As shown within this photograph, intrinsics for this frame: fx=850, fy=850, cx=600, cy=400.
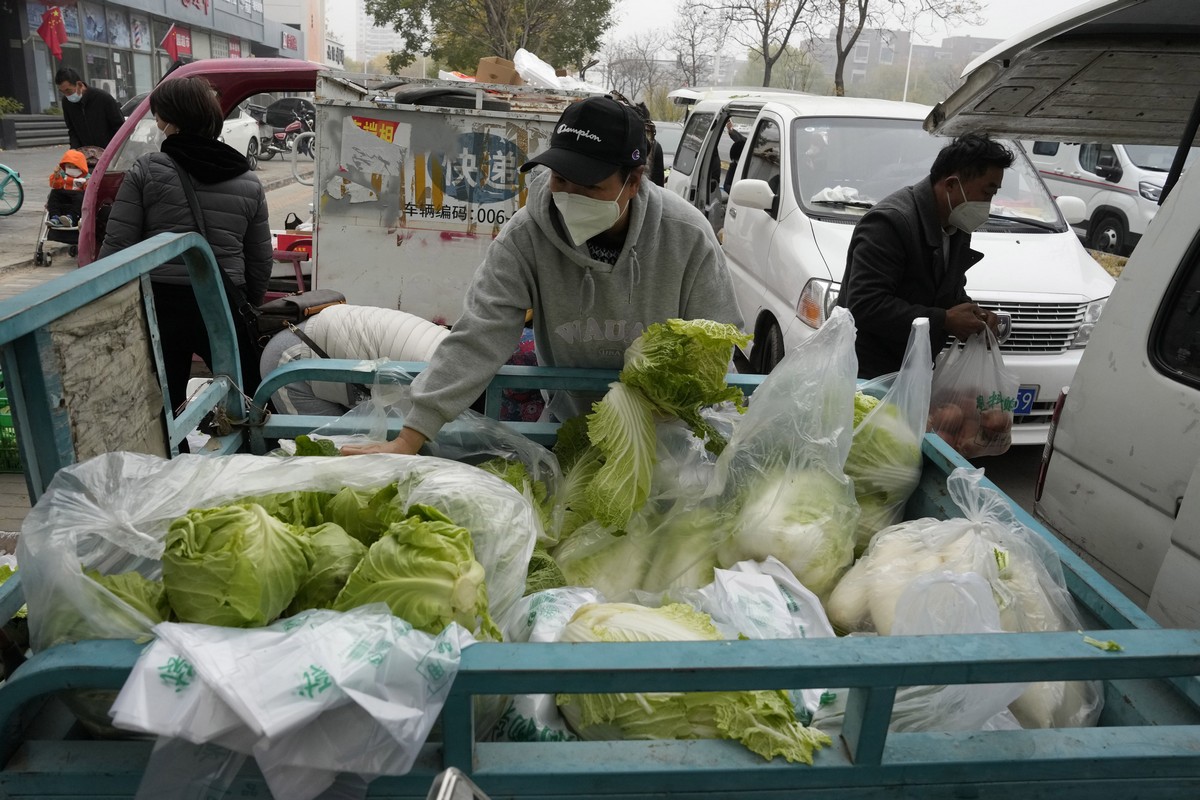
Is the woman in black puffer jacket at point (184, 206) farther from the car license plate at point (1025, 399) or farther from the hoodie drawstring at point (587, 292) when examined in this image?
the car license plate at point (1025, 399)

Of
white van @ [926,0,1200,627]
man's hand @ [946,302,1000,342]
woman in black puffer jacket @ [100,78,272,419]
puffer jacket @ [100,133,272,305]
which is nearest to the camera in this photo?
white van @ [926,0,1200,627]

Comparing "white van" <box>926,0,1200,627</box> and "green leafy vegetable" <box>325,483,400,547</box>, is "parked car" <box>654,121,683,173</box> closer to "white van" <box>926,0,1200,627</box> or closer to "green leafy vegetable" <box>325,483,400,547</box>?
"white van" <box>926,0,1200,627</box>

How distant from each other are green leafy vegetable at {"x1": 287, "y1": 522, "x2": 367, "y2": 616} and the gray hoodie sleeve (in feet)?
2.41

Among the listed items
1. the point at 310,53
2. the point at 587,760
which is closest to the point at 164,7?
the point at 310,53

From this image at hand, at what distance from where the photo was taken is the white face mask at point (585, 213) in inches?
91.7

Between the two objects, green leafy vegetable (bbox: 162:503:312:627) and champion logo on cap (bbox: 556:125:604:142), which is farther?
champion logo on cap (bbox: 556:125:604:142)

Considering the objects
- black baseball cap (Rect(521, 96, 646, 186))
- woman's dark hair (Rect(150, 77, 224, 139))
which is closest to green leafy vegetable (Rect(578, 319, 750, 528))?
black baseball cap (Rect(521, 96, 646, 186))

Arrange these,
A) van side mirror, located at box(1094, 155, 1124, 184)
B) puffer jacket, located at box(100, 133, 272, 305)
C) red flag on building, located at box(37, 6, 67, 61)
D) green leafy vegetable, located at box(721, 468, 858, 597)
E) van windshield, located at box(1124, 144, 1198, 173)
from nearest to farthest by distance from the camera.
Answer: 1. green leafy vegetable, located at box(721, 468, 858, 597)
2. puffer jacket, located at box(100, 133, 272, 305)
3. van windshield, located at box(1124, 144, 1198, 173)
4. van side mirror, located at box(1094, 155, 1124, 184)
5. red flag on building, located at box(37, 6, 67, 61)

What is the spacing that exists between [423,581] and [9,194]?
15.3 metres

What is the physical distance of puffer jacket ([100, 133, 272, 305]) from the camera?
3986 mm

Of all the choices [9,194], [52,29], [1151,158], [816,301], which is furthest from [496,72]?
[52,29]

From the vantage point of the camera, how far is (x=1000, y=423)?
3.38 meters

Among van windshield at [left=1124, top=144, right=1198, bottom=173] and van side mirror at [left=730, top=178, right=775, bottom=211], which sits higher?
van windshield at [left=1124, top=144, right=1198, bottom=173]

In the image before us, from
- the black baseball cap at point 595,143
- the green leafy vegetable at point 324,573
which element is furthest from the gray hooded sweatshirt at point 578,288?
the green leafy vegetable at point 324,573
